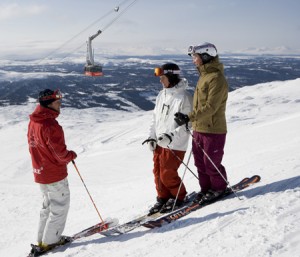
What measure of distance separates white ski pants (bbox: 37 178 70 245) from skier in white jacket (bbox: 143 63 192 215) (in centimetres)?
142

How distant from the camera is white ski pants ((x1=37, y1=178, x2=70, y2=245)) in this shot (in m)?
4.75

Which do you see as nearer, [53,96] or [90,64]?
[53,96]

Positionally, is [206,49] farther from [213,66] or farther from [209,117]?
[209,117]

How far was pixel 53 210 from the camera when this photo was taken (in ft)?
15.7

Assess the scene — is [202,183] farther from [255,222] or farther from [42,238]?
[42,238]

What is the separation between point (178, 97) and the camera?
16.5 feet

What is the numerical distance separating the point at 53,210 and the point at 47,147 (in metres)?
0.92

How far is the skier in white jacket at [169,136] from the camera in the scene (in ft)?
16.4

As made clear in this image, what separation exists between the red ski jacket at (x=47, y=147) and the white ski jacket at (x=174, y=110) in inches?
57.0

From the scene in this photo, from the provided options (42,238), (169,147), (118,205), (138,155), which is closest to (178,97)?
(169,147)

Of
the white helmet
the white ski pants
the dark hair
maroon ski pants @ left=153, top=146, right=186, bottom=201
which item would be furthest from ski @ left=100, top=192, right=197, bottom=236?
the white helmet

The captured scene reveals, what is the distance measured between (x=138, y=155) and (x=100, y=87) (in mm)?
154742

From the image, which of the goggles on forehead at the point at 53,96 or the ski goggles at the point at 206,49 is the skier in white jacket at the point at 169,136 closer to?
the ski goggles at the point at 206,49

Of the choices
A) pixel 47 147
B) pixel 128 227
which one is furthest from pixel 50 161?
pixel 128 227
